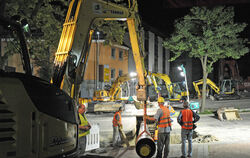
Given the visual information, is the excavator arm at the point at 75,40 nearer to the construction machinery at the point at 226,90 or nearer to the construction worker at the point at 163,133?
the construction worker at the point at 163,133

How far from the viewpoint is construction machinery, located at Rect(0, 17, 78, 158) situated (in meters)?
3.37

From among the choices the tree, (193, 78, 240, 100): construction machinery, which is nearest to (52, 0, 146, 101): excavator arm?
the tree

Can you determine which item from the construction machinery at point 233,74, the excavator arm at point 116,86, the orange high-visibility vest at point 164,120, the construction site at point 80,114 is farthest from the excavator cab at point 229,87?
the orange high-visibility vest at point 164,120

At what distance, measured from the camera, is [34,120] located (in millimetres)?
3652

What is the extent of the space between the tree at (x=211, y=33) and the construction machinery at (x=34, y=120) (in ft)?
55.2

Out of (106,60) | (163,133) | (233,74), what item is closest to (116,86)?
(106,60)

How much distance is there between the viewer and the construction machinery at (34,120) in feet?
11.1

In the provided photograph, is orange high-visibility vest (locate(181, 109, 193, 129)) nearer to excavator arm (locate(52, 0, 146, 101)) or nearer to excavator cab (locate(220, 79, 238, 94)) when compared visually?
excavator arm (locate(52, 0, 146, 101))

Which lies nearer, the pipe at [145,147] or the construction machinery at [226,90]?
the pipe at [145,147]

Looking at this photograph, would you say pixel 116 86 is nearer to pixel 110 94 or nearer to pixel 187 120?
pixel 110 94

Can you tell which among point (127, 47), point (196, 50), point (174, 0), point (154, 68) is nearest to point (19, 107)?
point (174, 0)

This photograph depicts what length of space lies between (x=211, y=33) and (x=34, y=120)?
17.8 meters

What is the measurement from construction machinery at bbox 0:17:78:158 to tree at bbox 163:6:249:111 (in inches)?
663

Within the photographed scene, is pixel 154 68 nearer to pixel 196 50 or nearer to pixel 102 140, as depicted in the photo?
pixel 196 50
